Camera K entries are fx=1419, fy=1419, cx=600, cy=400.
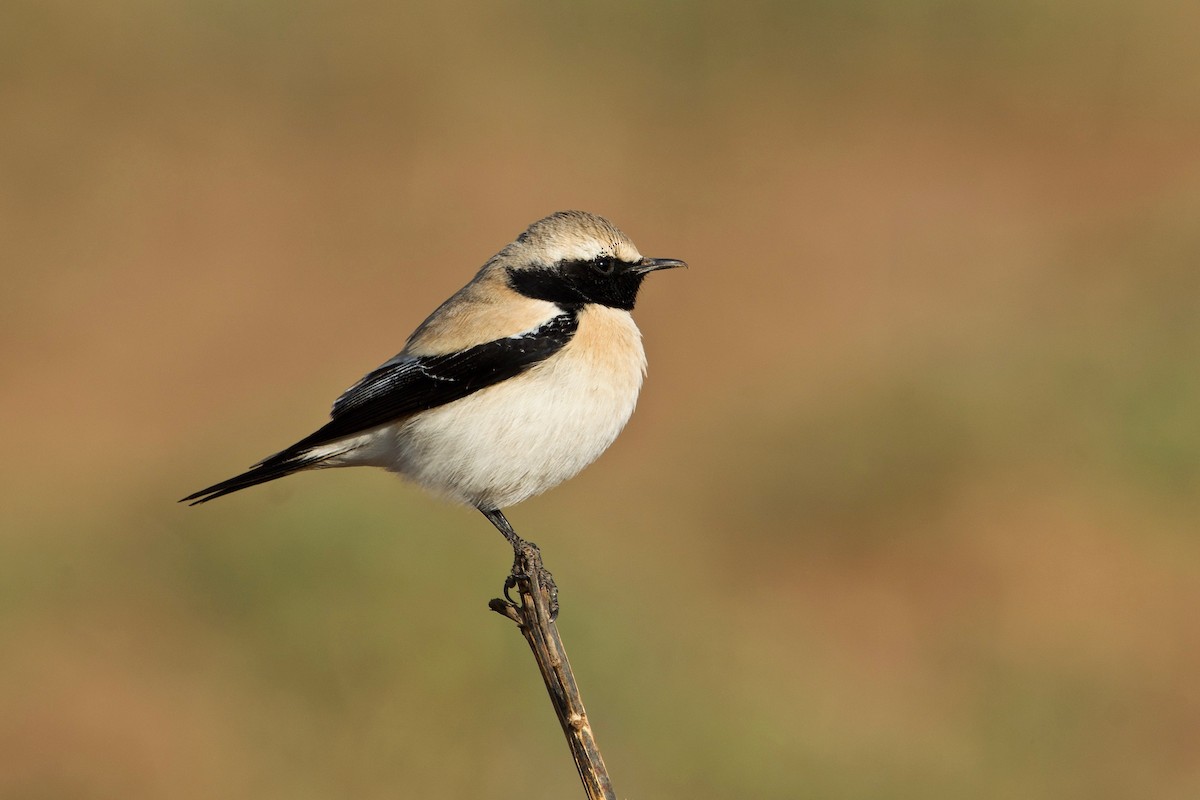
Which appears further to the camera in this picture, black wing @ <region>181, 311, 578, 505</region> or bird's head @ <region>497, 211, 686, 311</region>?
bird's head @ <region>497, 211, 686, 311</region>

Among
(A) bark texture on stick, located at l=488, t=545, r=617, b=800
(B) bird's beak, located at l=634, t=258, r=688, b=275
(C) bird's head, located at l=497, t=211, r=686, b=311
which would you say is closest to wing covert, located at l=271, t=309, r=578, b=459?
(C) bird's head, located at l=497, t=211, r=686, b=311

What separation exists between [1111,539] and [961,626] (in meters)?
1.68

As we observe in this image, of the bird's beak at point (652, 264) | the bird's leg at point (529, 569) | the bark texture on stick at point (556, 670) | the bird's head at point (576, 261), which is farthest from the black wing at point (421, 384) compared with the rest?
the bark texture on stick at point (556, 670)

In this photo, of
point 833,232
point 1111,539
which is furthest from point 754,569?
point 833,232

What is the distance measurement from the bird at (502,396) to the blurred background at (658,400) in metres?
1.25

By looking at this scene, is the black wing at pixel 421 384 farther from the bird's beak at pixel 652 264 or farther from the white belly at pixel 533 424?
the bird's beak at pixel 652 264

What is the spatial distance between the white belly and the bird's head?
0.23 m

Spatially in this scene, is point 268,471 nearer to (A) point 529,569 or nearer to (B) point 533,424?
(B) point 533,424

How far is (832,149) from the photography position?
22.9m

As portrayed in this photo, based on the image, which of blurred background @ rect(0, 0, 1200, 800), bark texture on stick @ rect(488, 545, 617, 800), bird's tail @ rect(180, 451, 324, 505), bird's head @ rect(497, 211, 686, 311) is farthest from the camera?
blurred background @ rect(0, 0, 1200, 800)

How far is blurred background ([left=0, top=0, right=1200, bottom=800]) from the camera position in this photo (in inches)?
332

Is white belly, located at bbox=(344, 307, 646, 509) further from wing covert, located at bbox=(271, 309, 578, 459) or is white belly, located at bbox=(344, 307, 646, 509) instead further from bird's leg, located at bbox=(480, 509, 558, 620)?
bird's leg, located at bbox=(480, 509, 558, 620)

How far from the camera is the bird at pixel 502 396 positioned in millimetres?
5391

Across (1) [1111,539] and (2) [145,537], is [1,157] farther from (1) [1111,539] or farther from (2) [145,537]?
(1) [1111,539]
